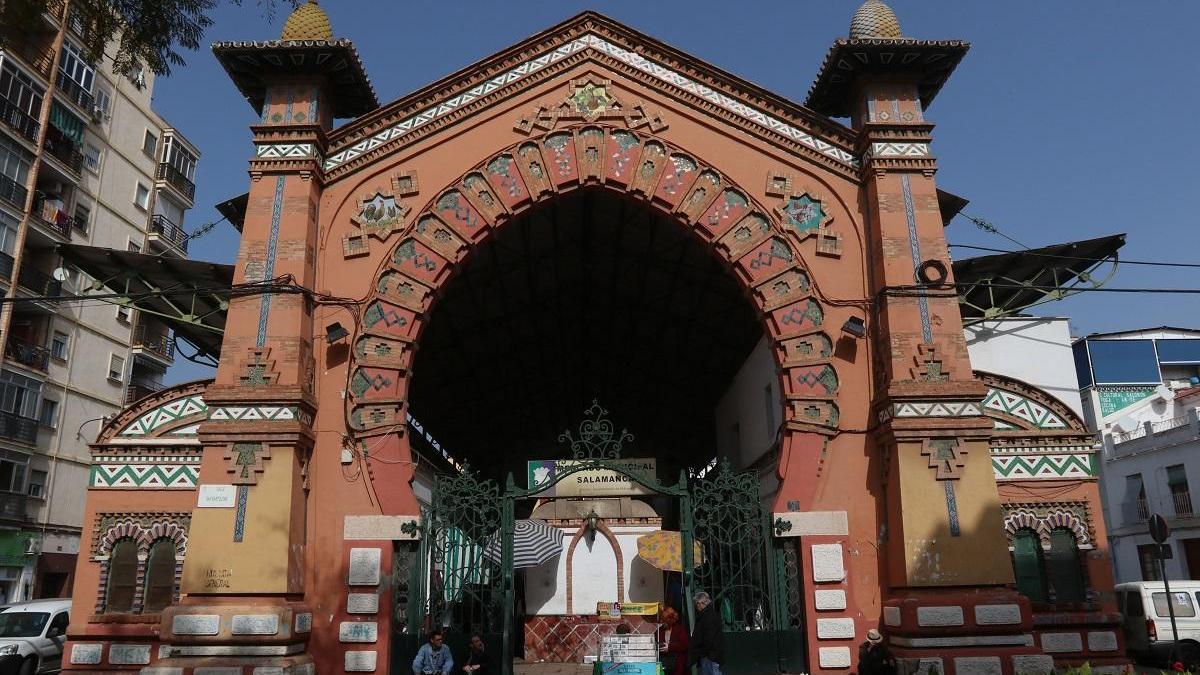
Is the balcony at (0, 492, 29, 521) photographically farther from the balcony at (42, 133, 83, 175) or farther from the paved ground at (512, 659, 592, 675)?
the paved ground at (512, 659, 592, 675)

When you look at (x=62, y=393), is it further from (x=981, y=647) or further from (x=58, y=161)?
(x=981, y=647)

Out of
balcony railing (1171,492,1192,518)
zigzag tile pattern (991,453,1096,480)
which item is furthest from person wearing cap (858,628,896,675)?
balcony railing (1171,492,1192,518)

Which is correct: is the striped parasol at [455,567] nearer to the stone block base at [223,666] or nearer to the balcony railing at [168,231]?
the stone block base at [223,666]

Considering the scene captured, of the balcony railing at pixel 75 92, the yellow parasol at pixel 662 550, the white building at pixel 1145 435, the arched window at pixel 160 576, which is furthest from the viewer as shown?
the balcony railing at pixel 75 92

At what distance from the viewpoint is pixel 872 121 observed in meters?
14.9

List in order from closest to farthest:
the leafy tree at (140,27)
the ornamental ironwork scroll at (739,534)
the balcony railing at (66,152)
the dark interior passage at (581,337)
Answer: the leafy tree at (140,27) → the ornamental ironwork scroll at (739,534) → the dark interior passage at (581,337) → the balcony railing at (66,152)

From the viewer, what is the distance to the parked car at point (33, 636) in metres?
16.3

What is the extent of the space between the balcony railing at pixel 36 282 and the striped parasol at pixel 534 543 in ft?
62.8

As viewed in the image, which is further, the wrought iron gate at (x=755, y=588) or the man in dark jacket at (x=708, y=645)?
the wrought iron gate at (x=755, y=588)

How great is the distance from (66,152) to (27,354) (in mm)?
7112

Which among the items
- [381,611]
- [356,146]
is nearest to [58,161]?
[356,146]

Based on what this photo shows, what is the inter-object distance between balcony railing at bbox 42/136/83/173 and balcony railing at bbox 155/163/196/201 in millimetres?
5123

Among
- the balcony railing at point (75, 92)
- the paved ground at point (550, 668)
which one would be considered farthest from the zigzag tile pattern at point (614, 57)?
the balcony railing at point (75, 92)

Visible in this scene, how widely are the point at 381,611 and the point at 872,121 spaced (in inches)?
425
